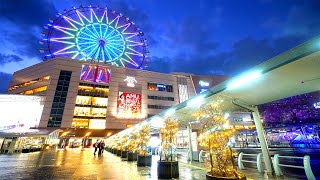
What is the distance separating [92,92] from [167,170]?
55703 millimetres

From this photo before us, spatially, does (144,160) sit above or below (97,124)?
below

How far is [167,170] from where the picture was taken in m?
8.09

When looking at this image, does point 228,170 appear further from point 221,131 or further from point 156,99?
point 156,99

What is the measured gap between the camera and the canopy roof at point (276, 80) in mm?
5043

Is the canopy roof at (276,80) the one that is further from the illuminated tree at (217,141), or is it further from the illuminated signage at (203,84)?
the illuminated signage at (203,84)

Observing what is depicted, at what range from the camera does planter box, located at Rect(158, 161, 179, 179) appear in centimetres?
804

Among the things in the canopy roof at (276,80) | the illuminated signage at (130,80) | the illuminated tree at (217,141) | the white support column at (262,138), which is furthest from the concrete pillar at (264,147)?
the illuminated signage at (130,80)

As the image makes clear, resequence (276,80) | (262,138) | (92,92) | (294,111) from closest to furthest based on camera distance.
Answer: (276,80), (262,138), (294,111), (92,92)

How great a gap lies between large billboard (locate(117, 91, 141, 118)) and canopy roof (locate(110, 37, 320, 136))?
164 feet

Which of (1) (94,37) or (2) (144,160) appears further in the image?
(1) (94,37)

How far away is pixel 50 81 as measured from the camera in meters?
54.3

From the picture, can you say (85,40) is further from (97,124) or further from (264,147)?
(264,147)

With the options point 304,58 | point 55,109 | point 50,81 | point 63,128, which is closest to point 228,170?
point 304,58

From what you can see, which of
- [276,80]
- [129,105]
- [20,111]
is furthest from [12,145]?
[276,80]
